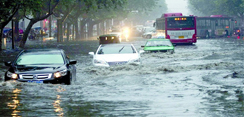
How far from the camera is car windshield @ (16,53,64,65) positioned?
15414mm

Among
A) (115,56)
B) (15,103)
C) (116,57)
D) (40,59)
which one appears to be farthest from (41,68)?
(115,56)

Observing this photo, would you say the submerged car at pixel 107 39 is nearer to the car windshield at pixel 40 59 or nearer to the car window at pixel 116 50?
the car window at pixel 116 50

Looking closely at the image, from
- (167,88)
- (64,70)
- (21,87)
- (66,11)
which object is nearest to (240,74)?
(167,88)

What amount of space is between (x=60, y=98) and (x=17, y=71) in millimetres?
2448

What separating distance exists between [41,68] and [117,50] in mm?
7804

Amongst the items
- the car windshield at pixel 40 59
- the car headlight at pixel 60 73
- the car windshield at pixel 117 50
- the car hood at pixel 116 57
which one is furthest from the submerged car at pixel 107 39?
the car headlight at pixel 60 73

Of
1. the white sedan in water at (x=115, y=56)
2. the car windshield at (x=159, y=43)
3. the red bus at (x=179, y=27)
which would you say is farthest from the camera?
the red bus at (x=179, y=27)

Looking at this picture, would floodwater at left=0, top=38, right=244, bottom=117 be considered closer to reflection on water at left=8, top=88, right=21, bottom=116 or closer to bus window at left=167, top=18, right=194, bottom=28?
reflection on water at left=8, top=88, right=21, bottom=116

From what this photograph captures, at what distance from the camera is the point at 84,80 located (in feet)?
59.7

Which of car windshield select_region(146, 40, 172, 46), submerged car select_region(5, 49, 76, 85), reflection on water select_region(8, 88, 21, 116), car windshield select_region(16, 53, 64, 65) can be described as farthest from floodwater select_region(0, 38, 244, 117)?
car windshield select_region(146, 40, 172, 46)

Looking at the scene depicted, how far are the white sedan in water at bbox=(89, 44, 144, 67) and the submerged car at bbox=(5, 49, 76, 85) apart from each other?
4759 mm

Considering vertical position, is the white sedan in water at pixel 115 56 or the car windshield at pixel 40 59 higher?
the car windshield at pixel 40 59

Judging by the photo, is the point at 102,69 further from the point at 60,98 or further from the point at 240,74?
the point at 60,98

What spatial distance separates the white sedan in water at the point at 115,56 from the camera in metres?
20.8
